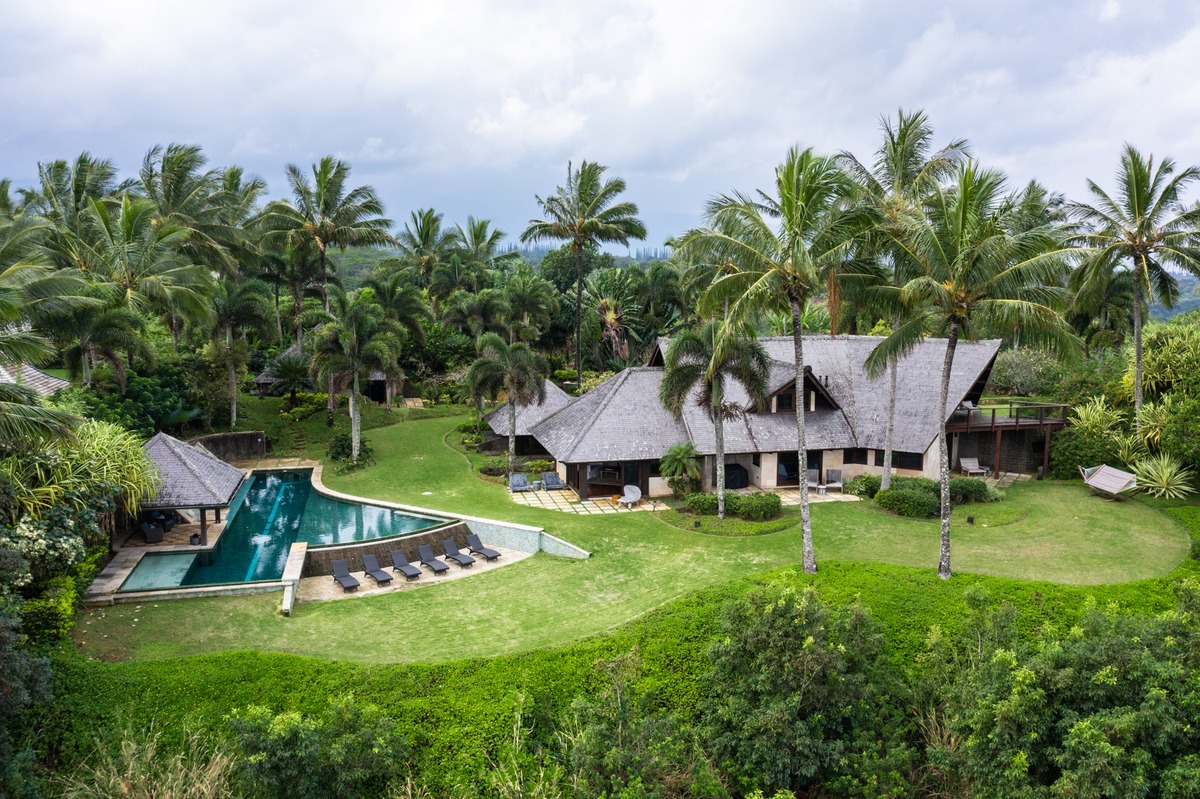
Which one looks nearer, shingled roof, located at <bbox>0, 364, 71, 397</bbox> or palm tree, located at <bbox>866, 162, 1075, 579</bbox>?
palm tree, located at <bbox>866, 162, 1075, 579</bbox>

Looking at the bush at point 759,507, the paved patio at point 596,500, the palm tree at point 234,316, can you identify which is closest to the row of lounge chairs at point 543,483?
the paved patio at point 596,500

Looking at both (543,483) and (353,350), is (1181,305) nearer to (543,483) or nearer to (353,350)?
(543,483)

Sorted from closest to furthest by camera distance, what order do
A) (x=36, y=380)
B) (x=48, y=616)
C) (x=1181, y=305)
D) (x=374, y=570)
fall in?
(x=48, y=616)
(x=374, y=570)
(x=36, y=380)
(x=1181, y=305)

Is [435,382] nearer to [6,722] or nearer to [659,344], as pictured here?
[659,344]

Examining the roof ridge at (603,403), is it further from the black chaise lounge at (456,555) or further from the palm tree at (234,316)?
the palm tree at (234,316)

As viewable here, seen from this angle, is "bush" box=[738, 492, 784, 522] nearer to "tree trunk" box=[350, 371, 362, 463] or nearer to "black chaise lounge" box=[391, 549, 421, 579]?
"black chaise lounge" box=[391, 549, 421, 579]

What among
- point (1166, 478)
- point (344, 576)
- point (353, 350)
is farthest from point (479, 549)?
point (1166, 478)

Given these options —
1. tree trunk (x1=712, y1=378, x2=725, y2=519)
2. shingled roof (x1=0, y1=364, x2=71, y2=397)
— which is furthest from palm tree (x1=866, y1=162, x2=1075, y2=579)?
shingled roof (x1=0, y1=364, x2=71, y2=397)
